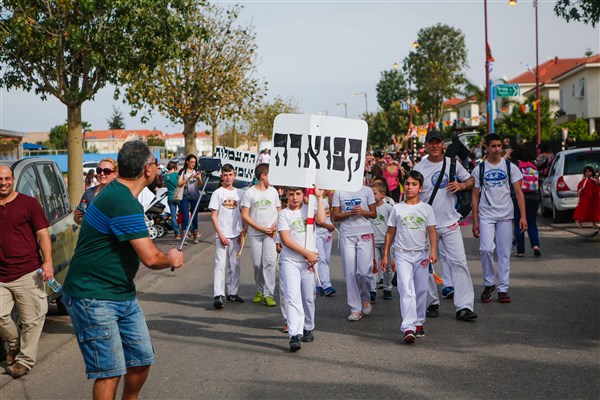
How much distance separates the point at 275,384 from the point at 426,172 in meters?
3.80

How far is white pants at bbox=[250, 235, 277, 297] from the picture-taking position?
34.9ft

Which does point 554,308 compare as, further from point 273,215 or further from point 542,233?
point 542,233

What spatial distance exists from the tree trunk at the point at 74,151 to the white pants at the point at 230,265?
406 inches

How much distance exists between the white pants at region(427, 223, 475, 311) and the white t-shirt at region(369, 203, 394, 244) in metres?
1.49

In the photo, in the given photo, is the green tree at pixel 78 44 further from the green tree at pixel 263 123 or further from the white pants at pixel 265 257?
the green tree at pixel 263 123

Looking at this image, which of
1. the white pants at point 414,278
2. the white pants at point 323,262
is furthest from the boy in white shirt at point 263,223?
the white pants at point 414,278

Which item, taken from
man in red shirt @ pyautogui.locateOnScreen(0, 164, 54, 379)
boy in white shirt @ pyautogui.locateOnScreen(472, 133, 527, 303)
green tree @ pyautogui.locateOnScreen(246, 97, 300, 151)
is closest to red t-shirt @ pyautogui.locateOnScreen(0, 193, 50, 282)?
man in red shirt @ pyautogui.locateOnScreen(0, 164, 54, 379)

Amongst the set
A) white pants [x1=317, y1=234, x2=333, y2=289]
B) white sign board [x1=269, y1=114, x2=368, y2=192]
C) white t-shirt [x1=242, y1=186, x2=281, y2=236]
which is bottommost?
white pants [x1=317, y1=234, x2=333, y2=289]

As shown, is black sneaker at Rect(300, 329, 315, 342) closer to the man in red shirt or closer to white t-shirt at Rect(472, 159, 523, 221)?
the man in red shirt

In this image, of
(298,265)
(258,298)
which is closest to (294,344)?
(298,265)

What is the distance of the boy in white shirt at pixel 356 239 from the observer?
947 cm

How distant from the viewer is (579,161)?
68.4 ft

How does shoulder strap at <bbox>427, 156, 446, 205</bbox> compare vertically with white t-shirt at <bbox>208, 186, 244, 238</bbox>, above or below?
above

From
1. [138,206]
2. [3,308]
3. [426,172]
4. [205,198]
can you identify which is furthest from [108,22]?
[138,206]
